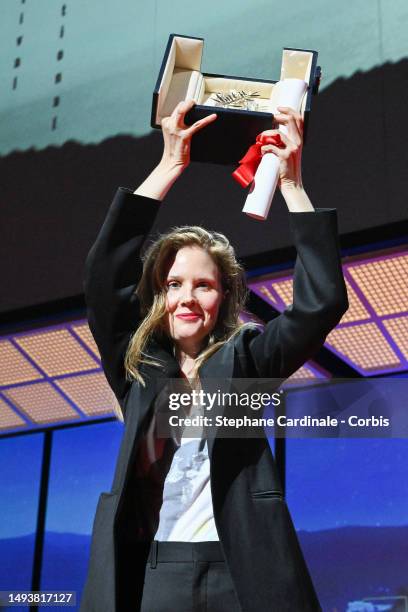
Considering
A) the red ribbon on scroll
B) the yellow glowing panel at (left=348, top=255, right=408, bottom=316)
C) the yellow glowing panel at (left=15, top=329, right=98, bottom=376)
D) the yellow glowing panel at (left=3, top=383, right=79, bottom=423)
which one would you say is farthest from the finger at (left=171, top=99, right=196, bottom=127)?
the yellow glowing panel at (left=3, top=383, right=79, bottom=423)

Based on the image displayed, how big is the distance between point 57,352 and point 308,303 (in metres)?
2.58

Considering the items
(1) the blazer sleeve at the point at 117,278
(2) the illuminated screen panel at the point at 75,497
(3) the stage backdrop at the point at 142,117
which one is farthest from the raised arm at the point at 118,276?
(2) the illuminated screen panel at the point at 75,497

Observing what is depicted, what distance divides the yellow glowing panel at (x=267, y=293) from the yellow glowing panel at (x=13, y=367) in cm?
117

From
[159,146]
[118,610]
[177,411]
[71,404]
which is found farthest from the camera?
[71,404]

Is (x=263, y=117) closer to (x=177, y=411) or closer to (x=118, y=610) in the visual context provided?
(x=177, y=411)

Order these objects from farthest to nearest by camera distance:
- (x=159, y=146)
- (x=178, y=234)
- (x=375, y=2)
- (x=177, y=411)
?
(x=159, y=146) → (x=375, y=2) → (x=178, y=234) → (x=177, y=411)

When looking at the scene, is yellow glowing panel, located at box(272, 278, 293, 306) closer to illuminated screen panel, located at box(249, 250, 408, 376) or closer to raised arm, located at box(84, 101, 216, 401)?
illuminated screen panel, located at box(249, 250, 408, 376)

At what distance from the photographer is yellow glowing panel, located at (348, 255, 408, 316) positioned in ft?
9.60

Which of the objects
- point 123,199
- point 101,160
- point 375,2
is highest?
point 375,2

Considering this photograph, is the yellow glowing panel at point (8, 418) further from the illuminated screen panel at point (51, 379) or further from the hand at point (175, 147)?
the hand at point (175, 147)

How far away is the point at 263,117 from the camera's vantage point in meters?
1.48

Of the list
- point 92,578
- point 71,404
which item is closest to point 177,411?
point 92,578

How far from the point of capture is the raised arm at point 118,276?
133cm

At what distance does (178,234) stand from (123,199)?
0.14 meters
